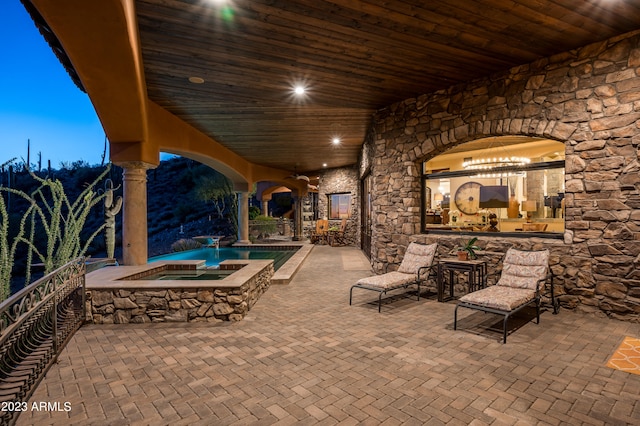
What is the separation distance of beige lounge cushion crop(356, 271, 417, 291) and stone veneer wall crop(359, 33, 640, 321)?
1.50m

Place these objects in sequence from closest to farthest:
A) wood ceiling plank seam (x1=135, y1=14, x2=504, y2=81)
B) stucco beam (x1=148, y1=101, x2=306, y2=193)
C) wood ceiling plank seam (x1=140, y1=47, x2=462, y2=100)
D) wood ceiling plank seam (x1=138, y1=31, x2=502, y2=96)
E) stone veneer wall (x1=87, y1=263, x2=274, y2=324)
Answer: wood ceiling plank seam (x1=135, y1=14, x2=504, y2=81)
stone veneer wall (x1=87, y1=263, x2=274, y2=324)
wood ceiling plank seam (x1=138, y1=31, x2=502, y2=96)
wood ceiling plank seam (x1=140, y1=47, x2=462, y2=100)
stucco beam (x1=148, y1=101, x2=306, y2=193)

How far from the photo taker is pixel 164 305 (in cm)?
465

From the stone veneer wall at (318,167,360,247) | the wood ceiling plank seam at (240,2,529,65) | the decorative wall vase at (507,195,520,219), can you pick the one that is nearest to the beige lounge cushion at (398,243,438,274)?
the decorative wall vase at (507,195,520,219)

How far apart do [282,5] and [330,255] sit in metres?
8.91

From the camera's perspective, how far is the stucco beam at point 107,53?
3633mm

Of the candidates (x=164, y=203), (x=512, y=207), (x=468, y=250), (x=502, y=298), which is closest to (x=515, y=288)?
(x=502, y=298)

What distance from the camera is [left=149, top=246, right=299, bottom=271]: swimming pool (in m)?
11.2

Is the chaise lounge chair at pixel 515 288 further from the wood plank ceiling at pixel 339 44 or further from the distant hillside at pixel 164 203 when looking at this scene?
the distant hillside at pixel 164 203

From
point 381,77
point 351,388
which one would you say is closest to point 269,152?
point 381,77

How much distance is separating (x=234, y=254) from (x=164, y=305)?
760cm

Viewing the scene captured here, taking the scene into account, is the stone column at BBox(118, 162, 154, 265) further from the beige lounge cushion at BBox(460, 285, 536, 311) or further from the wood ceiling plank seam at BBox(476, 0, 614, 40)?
A: the wood ceiling plank seam at BBox(476, 0, 614, 40)

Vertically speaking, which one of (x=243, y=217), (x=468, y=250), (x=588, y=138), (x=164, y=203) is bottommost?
(x=468, y=250)

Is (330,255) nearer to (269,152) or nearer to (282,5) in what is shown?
(269,152)

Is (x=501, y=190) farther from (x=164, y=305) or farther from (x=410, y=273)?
(x=164, y=305)
